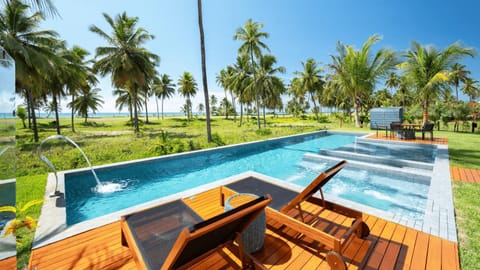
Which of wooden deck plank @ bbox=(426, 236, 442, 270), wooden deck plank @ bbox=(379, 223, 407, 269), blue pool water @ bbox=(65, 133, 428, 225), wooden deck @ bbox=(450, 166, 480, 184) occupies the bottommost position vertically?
blue pool water @ bbox=(65, 133, 428, 225)

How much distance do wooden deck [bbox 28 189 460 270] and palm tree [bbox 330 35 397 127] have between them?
48.0 feet

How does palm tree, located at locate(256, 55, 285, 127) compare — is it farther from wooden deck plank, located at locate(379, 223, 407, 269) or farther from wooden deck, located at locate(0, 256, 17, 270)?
wooden deck, located at locate(0, 256, 17, 270)

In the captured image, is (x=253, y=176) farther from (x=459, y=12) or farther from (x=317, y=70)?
(x=317, y=70)

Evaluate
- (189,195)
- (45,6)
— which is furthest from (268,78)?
(189,195)

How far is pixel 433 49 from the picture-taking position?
936 cm

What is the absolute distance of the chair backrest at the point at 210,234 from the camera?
1289 mm

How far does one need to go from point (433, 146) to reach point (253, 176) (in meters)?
9.12

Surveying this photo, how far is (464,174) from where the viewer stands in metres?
4.95

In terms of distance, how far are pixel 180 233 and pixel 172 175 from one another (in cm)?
577

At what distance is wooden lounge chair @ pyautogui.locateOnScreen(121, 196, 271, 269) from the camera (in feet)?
4.48

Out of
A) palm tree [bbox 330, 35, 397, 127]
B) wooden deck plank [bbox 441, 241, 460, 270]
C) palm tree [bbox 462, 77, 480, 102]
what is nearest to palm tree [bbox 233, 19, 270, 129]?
palm tree [bbox 330, 35, 397, 127]

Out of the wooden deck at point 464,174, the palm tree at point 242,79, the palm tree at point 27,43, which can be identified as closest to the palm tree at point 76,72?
the palm tree at point 27,43

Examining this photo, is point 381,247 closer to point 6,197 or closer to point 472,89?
point 6,197

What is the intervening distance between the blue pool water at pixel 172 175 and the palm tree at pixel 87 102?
103 ft
